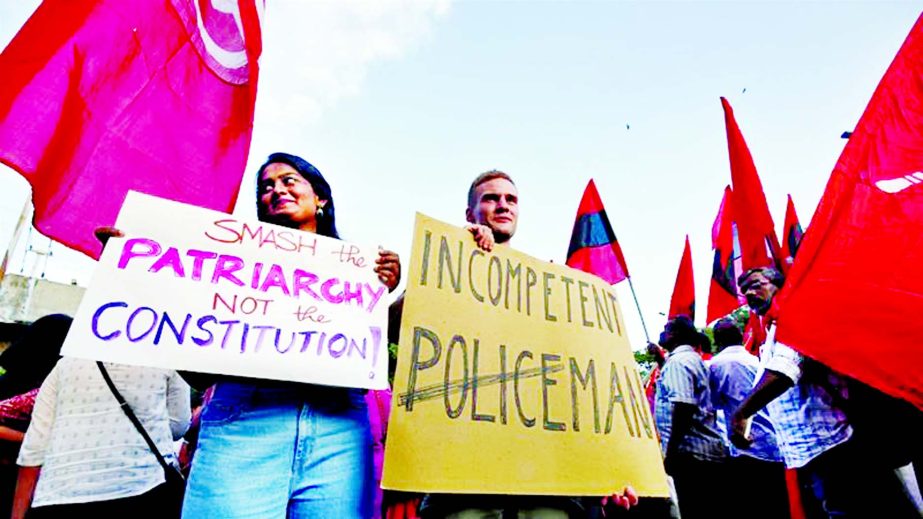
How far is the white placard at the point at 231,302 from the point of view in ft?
4.51

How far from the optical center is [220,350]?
1.43 meters

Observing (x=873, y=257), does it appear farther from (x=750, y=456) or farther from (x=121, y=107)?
(x=121, y=107)

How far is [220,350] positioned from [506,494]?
3.03 ft

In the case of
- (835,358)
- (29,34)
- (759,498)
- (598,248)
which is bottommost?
(759,498)

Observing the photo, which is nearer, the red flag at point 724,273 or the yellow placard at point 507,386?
the yellow placard at point 507,386

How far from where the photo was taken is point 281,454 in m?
1.39

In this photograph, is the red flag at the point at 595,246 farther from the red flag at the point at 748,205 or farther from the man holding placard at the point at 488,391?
the man holding placard at the point at 488,391

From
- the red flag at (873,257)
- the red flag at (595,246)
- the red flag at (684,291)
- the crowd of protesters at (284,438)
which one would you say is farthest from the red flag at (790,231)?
the crowd of protesters at (284,438)

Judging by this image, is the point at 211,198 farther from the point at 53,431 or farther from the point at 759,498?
the point at 759,498

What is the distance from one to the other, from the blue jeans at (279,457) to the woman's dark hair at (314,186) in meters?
0.75

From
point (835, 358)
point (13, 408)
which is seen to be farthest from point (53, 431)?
point (835, 358)

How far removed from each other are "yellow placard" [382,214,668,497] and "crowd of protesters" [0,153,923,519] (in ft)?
0.47

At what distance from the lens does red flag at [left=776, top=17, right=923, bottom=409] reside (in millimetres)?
1903

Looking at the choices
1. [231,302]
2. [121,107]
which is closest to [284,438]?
[231,302]
